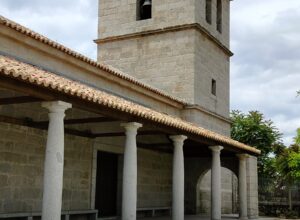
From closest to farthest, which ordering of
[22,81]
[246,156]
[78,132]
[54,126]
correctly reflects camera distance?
[22,81], [54,126], [78,132], [246,156]

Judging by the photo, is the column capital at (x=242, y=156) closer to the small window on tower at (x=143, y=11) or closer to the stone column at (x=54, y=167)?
the small window on tower at (x=143, y=11)

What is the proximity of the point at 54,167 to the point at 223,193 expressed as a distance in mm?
13705

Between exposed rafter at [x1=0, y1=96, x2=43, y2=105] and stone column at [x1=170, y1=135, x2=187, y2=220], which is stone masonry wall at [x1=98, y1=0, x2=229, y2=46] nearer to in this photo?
stone column at [x1=170, y1=135, x2=187, y2=220]

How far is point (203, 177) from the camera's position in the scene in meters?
19.4

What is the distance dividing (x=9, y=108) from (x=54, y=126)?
273 centimetres

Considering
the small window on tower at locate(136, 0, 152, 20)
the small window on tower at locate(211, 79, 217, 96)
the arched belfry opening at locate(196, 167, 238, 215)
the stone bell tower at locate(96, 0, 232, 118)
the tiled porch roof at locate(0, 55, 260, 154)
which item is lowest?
the arched belfry opening at locate(196, 167, 238, 215)

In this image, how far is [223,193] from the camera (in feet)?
67.4

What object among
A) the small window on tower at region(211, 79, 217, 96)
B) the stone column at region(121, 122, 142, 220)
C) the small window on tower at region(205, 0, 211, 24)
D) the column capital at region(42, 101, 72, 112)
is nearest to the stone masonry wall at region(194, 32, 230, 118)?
the small window on tower at region(211, 79, 217, 96)

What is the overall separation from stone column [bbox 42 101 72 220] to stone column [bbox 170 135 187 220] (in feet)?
15.8

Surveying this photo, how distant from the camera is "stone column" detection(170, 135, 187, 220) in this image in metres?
12.4

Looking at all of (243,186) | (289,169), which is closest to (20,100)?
(243,186)

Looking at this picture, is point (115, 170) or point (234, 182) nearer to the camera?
point (115, 170)

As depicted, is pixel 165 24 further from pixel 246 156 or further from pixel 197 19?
pixel 246 156

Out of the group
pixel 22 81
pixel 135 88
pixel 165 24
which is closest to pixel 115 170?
pixel 135 88
